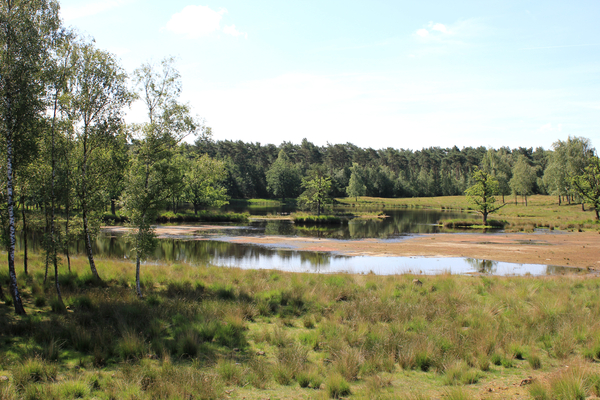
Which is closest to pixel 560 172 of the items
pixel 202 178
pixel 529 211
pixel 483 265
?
pixel 529 211

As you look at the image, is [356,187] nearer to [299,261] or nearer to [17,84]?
[299,261]

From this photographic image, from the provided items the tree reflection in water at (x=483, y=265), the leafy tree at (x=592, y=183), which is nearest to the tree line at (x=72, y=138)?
the tree reflection in water at (x=483, y=265)

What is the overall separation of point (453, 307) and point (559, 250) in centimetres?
2755

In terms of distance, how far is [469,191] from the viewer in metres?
62.1

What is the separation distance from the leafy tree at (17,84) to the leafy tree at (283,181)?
381 feet

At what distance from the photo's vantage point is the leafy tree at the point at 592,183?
59062 mm

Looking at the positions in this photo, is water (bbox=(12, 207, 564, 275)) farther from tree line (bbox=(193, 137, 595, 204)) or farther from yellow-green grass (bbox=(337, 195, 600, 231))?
tree line (bbox=(193, 137, 595, 204))

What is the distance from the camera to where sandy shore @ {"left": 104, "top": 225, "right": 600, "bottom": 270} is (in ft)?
98.2

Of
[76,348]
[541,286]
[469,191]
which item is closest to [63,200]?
[76,348]

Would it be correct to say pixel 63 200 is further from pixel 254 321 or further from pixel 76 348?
pixel 254 321

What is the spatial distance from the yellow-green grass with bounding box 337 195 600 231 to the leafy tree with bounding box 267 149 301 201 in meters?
17.9

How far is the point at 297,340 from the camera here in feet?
34.1

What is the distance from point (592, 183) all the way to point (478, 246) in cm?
3761

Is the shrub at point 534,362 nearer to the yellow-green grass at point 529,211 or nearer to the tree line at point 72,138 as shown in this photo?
the tree line at point 72,138
